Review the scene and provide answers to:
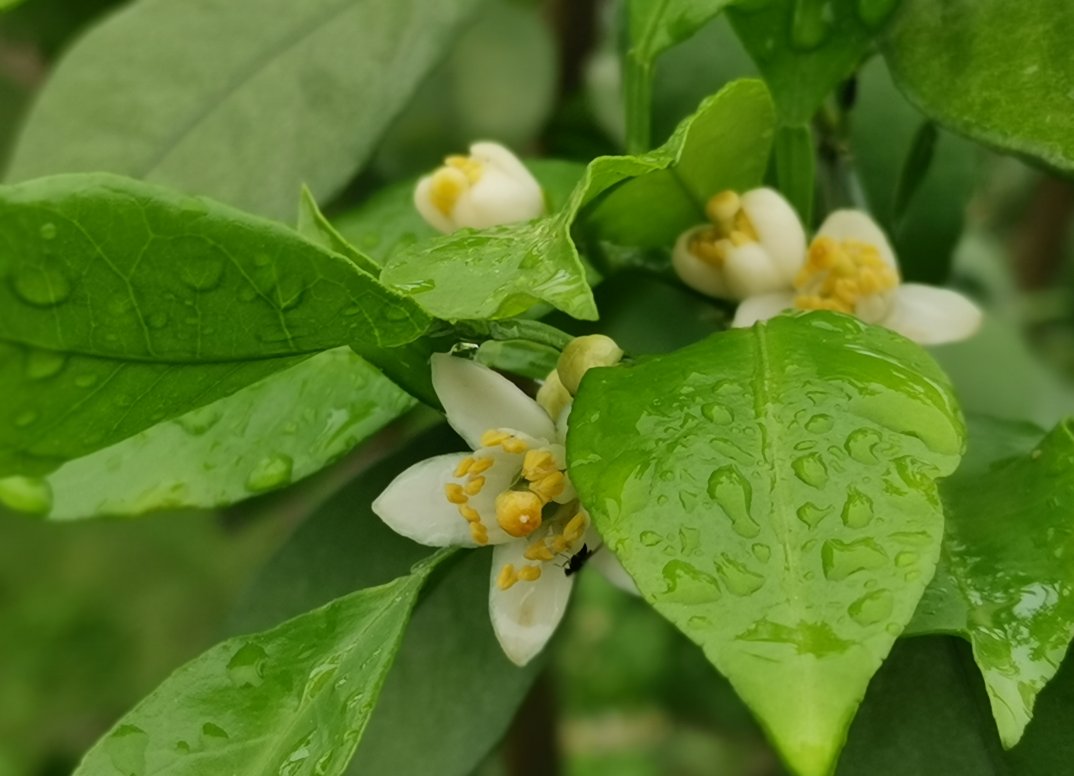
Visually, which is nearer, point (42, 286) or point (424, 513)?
point (42, 286)

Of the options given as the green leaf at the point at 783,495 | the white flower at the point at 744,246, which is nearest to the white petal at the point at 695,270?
the white flower at the point at 744,246

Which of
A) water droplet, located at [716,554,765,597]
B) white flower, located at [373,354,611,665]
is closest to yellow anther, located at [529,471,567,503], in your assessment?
white flower, located at [373,354,611,665]

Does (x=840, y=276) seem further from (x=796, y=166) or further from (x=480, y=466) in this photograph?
(x=480, y=466)

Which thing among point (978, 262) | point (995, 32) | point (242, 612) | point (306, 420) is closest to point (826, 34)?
point (995, 32)

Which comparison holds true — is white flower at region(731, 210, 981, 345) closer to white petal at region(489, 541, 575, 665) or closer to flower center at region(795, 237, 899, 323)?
flower center at region(795, 237, 899, 323)

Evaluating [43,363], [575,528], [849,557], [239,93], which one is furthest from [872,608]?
[239,93]

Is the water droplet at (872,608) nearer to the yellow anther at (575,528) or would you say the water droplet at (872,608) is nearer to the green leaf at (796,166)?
the yellow anther at (575,528)
